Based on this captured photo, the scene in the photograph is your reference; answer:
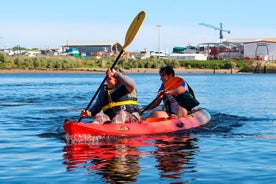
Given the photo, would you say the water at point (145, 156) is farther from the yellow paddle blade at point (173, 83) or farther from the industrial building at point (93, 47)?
the industrial building at point (93, 47)

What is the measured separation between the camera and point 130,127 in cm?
1147

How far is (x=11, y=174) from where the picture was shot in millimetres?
8258

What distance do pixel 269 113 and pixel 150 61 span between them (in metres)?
54.4

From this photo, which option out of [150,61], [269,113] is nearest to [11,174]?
[269,113]

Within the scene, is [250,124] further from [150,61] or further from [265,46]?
[265,46]

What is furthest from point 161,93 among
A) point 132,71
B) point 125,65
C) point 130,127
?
point 125,65

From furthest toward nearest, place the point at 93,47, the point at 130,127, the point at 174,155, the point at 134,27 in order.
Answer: the point at 93,47
the point at 134,27
the point at 130,127
the point at 174,155

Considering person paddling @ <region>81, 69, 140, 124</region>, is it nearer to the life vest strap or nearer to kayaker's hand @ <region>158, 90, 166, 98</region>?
the life vest strap

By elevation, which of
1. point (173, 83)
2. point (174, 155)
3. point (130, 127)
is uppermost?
point (173, 83)

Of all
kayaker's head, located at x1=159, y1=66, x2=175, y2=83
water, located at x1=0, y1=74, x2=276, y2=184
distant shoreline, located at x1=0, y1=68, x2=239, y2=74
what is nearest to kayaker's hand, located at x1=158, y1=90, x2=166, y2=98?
kayaker's head, located at x1=159, y1=66, x2=175, y2=83

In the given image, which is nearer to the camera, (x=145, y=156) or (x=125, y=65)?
(x=145, y=156)

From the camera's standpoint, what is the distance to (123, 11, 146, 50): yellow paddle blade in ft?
41.1

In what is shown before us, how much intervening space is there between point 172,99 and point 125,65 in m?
57.0

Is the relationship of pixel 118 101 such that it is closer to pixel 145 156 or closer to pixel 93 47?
pixel 145 156
